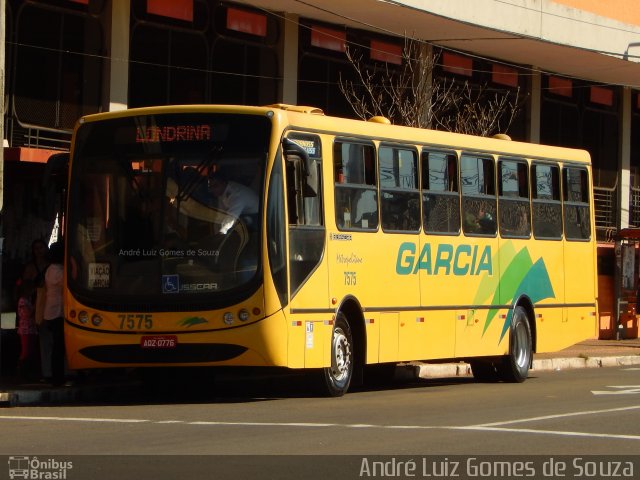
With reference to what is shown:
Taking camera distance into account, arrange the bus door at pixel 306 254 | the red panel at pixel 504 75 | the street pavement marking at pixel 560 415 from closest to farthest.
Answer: the street pavement marking at pixel 560 415, the bus door at pixel 306 254, the red panel at pixel 504 75

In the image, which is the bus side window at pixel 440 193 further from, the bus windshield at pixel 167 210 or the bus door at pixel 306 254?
the bus windshield at pixel 167 210

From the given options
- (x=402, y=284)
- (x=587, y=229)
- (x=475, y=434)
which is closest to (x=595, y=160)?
(x=587, y=229)

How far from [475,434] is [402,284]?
617 centimetres

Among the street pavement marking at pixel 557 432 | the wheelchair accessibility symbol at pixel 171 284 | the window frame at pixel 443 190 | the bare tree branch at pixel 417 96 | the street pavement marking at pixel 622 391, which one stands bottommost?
the street pavement marking at pixel 557 432

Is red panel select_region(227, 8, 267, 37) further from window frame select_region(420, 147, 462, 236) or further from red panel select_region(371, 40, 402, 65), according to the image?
window frame select_region(420, 147, 462, 236)

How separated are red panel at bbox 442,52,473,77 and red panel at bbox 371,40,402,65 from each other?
1.46 m

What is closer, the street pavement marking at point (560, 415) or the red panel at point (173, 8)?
the street pavement marking at point (560, 415)

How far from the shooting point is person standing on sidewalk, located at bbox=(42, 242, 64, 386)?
1720 centimetres

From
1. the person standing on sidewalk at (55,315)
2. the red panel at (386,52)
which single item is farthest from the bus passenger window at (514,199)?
the red panel at (386,52)

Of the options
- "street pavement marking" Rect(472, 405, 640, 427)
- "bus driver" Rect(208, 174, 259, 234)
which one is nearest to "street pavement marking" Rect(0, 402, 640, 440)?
"street pavement marking" Rect(472, 405, 640, 427)

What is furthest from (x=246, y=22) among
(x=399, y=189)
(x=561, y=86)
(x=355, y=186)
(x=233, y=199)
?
(x=561, y=86)

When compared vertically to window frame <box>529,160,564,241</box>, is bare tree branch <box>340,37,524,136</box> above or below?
above

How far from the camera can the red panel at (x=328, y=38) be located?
29000 mm
